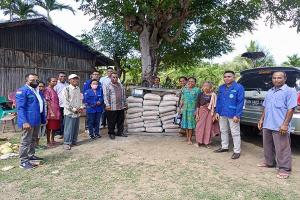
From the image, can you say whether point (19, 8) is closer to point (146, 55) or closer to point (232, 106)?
point (146, 55)

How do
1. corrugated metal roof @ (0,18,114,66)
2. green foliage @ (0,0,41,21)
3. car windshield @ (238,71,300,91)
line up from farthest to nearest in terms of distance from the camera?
green foliage @ (0,0,41,21), corrugated metal roof @ (0,18,114,66), car windshield @ (238,71,300,91)

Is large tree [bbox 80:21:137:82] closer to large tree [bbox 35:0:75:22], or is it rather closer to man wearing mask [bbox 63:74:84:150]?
large tree [bbox 35:0:75:22]

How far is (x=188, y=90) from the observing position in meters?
7.96

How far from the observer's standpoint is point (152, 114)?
29.4ft

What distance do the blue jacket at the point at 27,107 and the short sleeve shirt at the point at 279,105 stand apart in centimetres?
424

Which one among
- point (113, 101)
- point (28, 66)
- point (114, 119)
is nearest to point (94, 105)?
point (113, 101)

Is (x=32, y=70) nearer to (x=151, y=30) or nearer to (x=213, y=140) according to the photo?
(x=151, y=30)

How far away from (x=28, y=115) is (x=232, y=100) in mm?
3941

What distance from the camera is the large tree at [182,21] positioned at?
10508mm

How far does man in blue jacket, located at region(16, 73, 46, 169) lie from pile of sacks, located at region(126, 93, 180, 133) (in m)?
2.93

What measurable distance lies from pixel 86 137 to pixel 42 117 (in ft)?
7.53

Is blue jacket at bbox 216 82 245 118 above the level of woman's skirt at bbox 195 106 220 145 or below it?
above

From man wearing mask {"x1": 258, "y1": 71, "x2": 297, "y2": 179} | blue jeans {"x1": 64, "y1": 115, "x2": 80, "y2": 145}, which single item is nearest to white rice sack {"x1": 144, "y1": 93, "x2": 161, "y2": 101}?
blue jeans {"x1": 64, "y1": 115, "x2": 80, "y2": 145}

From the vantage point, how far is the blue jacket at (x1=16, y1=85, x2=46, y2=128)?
6254 millimetres
